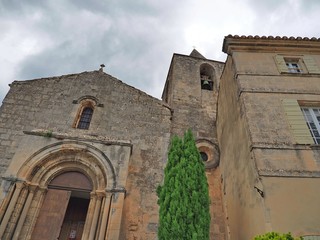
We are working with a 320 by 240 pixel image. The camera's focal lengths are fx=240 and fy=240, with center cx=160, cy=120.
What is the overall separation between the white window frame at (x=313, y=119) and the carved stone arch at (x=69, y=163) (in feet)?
17.5

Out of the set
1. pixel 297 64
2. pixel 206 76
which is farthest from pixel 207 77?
pixel 297 64

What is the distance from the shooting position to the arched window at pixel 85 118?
842 centimetres

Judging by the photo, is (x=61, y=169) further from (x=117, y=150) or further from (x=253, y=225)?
(x=253, y=225)

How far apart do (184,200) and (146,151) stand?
2.76 m

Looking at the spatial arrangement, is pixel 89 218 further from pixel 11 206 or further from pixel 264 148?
pixel 264 148

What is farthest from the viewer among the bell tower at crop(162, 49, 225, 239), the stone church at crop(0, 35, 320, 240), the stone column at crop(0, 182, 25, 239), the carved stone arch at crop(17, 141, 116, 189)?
the bell tower at crop(162, 49, 225, 239)

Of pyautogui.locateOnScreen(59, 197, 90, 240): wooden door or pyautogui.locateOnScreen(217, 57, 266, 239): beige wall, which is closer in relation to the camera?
pyautogui.locateOnScreen(217, 57, 266, 239): beige wall

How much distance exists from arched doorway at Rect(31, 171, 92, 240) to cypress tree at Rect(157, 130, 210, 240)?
2615 millimetres

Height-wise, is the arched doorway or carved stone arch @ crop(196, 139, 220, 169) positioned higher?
carved stone arch @ crop(196, 139, 220, 169)

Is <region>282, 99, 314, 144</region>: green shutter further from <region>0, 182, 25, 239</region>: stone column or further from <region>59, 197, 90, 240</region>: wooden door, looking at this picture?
<region>0, 182, 25, 239</region>: stone column

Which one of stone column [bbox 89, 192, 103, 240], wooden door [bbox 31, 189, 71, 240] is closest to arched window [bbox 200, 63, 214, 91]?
stone column [bbox 89, 192, 103, 240]

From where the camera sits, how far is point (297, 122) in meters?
6.20

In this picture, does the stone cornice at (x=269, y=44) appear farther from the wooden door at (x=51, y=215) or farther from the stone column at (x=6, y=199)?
the stone column at (x=6, y=199)

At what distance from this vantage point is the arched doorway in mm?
6176
